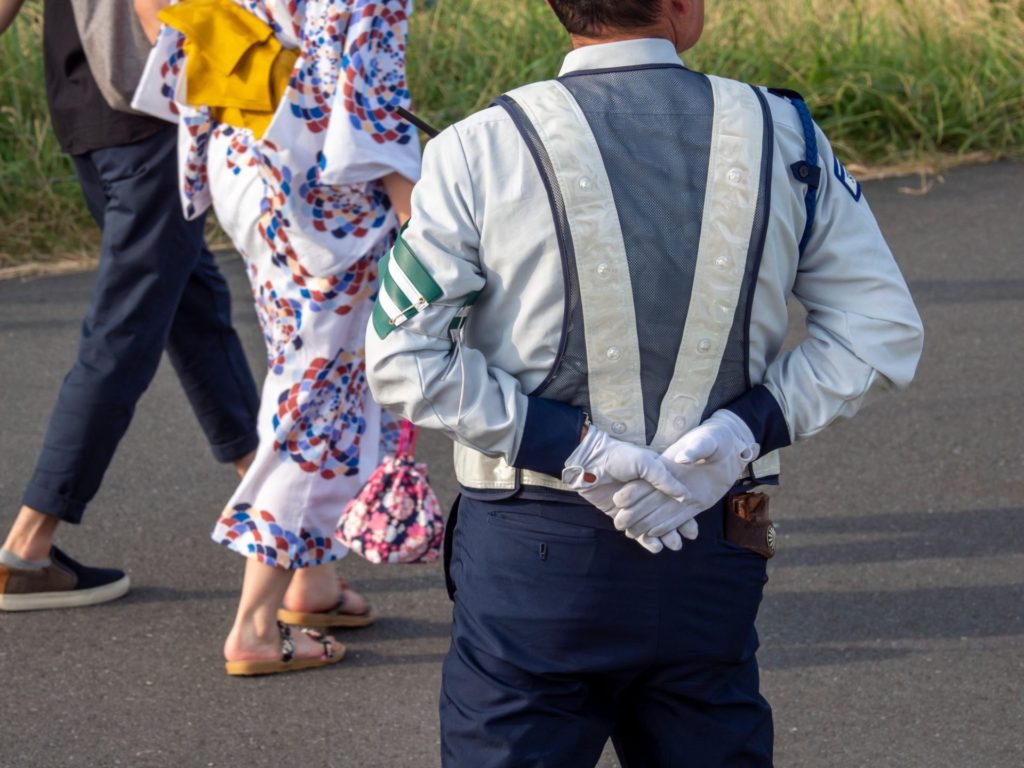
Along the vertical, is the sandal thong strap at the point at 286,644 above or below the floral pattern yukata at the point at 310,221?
below

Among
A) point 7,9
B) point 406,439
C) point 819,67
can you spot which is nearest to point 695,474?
point 406,439

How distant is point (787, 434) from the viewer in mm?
1969

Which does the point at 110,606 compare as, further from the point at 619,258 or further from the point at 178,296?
the point at 619,258

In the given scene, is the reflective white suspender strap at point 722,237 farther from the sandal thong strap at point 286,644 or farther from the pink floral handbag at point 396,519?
the sandal thong strap at point 286,644

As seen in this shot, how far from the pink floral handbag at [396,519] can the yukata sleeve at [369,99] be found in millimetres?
588

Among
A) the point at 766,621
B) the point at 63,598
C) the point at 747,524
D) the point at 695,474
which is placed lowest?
the point at 766,621

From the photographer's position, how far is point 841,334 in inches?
76.7

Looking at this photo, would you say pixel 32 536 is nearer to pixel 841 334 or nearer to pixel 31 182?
pixel 841 334

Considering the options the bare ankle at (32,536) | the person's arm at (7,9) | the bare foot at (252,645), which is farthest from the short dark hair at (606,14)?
the bare ankle at (32,536)

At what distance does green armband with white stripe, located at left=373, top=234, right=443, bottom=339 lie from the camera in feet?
6.00

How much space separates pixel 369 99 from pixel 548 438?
1.21m

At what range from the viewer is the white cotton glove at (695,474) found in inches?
73.2

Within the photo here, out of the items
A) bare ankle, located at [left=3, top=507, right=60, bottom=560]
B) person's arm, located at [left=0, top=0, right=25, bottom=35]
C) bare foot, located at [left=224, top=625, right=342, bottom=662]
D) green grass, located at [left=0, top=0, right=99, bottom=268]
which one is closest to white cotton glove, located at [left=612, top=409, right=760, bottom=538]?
bare foot, located at [left=224, top=625, right=342, bottom=662]

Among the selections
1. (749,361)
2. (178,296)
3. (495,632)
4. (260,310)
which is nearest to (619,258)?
(749,361)
